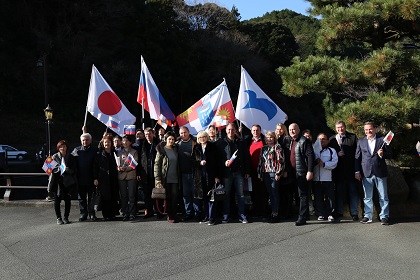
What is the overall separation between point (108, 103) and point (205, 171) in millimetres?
3400

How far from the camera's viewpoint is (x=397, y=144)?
28.7ft

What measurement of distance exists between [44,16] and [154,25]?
9.49 meters

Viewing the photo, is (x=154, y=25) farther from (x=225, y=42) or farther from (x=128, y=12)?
(x=225, y=42)

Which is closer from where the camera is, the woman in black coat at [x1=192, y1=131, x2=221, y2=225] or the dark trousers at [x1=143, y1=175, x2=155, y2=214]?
the woman in black coat at [x1=192, y1=131, x2=221, y2=225]

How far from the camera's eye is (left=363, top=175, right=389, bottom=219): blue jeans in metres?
7.62

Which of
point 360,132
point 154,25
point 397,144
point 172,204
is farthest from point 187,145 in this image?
point 154,25

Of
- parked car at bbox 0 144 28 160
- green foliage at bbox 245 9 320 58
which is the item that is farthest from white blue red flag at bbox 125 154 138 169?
green foliage at bbox 245 9 320 58

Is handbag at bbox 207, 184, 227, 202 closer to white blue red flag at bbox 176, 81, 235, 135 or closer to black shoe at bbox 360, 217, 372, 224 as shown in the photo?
black shoe at bbox 360, 217, 372, 224

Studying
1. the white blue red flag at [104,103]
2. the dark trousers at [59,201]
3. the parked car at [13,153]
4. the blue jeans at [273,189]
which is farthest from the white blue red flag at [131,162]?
the parked car at [13,153]

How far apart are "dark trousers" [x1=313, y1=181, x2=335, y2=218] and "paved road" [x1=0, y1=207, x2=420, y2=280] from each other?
38 centimetres

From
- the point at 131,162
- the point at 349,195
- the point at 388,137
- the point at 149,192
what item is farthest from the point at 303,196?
the point at 131,162

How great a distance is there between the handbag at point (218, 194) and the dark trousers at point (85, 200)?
2444 mm

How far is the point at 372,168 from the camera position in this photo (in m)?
7.65

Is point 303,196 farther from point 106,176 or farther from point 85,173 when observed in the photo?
point 85,173
